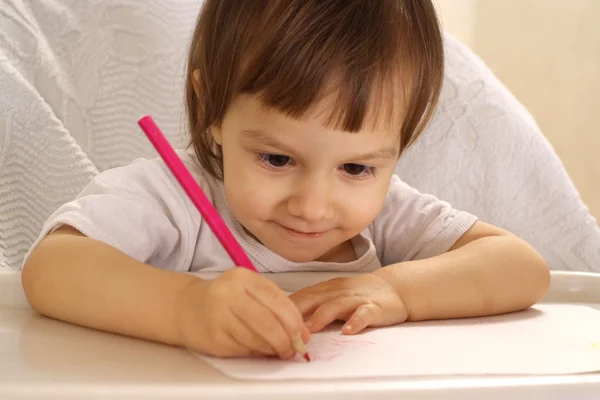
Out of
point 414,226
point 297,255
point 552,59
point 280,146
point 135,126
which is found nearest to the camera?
point 280,146

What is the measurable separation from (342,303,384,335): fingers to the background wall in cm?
132

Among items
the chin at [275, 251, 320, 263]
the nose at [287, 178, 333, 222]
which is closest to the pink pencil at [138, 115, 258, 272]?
the nose at [287, 178, 333, 222]

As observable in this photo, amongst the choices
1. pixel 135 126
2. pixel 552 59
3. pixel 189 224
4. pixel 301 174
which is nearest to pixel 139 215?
pixel 189 224

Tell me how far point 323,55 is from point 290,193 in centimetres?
12

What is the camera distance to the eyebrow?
0.60 meters

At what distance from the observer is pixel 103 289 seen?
52cm

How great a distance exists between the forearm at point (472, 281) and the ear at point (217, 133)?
7.6 inches

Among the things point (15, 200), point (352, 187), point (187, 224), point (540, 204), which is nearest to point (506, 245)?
point (352, 187)

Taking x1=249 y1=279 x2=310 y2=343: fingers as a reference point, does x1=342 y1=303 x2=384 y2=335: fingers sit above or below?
below

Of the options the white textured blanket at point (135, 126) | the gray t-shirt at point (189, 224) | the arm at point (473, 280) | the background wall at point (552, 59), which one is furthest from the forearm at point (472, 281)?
the background wall at point (552, 59)

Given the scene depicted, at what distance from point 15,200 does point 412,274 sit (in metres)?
0.56

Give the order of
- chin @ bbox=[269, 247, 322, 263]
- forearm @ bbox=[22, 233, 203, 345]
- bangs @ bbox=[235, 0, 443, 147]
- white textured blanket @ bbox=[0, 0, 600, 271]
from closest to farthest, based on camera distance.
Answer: forearm @ bbox=[22, 233, 203, 345]
bangs @ bbox=[235, 0, 443, 147]
chin @ bbox=[269, 247, 322, 263]
white textured blanket @ bbox=[0, 0, 600, 271]

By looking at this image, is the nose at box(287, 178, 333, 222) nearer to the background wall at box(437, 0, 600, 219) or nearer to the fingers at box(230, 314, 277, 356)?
the fingers at box(230, 314, 277, 356)

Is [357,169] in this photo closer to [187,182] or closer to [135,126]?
[187,182]
